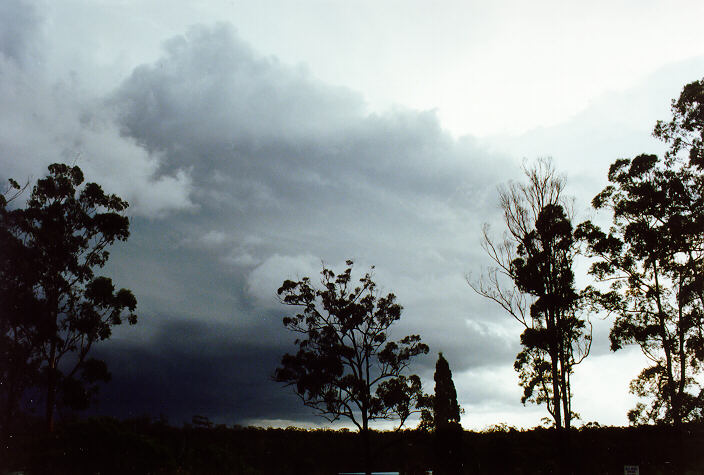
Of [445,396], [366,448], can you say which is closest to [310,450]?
[366,448]

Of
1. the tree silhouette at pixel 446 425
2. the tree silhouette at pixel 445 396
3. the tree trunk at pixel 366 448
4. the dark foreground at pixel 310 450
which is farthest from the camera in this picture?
the tree silhouette at pixel 445 396

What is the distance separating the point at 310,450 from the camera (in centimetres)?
4400

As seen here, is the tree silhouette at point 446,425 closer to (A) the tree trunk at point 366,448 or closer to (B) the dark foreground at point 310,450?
(B) the dark foreground at point 310,450

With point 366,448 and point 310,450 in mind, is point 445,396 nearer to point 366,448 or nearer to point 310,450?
point 310,450

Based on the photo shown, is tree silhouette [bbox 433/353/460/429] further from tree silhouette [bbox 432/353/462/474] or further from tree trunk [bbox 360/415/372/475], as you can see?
tree trunk [bbox 360/415/372/475]

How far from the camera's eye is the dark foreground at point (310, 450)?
24641 millimetres

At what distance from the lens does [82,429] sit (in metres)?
25.5

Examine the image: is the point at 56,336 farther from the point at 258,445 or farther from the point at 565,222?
the point at 565,222

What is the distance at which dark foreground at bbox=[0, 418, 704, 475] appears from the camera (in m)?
24.6

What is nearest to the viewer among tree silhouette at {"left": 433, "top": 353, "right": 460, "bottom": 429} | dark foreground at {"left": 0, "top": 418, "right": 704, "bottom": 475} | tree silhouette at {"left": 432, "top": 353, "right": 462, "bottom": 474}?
dark foreground at {"left": 0, "top": 418, "right": 704, "bottom": 475}

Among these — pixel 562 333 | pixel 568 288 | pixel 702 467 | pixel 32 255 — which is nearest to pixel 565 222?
pixel 568 288

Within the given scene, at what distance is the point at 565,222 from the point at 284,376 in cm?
1957

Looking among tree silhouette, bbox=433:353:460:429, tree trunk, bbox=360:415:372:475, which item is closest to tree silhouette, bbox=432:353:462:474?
tree silhouette, bbox=433:353:460:429

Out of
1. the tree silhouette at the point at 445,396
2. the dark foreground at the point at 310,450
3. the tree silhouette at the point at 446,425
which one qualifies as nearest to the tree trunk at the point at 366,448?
the dark foreground at the point at 310,450
